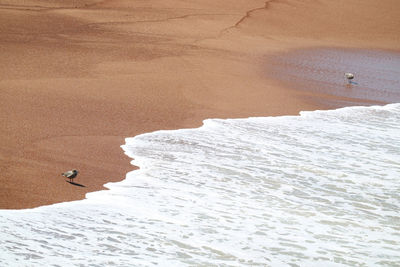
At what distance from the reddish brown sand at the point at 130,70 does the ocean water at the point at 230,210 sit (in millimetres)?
409

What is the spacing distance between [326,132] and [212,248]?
418cm

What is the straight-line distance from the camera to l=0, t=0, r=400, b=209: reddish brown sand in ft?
23.0

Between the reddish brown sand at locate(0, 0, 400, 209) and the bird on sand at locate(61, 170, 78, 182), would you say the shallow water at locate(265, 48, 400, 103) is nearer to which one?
the reddish brown sand at locate(0, 0, 400, 209)

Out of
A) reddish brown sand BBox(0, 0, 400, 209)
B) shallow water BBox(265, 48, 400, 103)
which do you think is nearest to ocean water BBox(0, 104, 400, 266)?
reddish brown sand BBox(0, 0, 400, 209)

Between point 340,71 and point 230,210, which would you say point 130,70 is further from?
point 230,210

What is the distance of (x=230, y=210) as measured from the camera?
6.04 meters

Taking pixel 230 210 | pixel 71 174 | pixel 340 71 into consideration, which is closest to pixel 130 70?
pixel 340 71

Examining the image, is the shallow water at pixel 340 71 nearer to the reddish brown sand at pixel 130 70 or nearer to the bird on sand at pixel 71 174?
the reddish brown sand at pixel 130 70

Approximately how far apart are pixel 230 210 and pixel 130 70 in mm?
5375

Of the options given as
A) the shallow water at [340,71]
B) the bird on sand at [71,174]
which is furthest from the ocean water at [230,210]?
the shallow water at [340,71]

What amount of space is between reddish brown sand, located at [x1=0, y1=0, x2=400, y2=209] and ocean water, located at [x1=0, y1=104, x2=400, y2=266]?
409 millimetres

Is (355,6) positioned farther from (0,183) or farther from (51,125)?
(0,183)

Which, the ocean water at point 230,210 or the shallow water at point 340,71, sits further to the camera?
the shallow water at point 340,71

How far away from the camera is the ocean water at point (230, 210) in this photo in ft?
16.8
